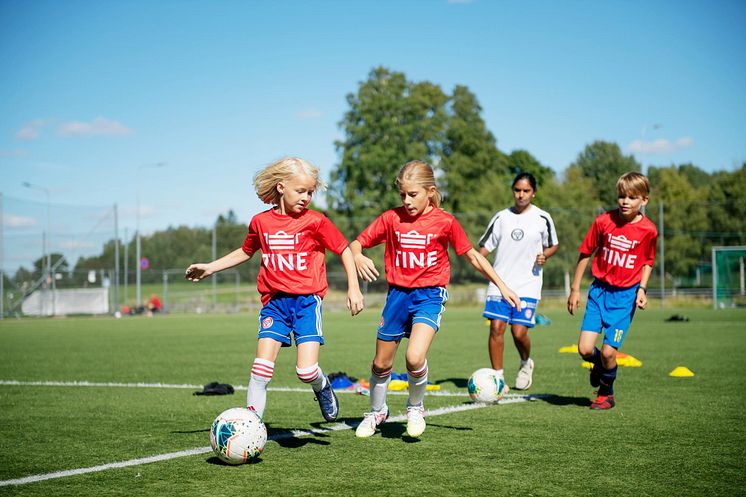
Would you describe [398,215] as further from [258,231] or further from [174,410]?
[174,410]

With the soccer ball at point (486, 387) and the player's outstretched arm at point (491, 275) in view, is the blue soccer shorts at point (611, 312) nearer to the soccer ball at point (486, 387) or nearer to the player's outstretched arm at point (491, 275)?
the soccer ball at point (486, 387)

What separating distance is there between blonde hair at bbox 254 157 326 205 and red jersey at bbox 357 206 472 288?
0.65 meters

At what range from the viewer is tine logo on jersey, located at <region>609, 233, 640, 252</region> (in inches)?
304

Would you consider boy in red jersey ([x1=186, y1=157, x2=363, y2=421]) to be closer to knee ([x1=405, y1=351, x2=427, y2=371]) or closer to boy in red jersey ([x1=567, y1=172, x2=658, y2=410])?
knee ([x1=405, y1=351, x2=427, y2=371])

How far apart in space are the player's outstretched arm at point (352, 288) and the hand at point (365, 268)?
78mm

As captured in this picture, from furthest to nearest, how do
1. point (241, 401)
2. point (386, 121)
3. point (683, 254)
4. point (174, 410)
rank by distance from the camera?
1. point (386, 121)
2. point (683, 254)
3. point (241, 401)
4. point (174, 410)

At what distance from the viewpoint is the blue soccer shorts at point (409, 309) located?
6.28 m

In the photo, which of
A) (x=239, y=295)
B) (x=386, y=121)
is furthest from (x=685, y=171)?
(x=239, y=295)

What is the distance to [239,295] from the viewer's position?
4238cm

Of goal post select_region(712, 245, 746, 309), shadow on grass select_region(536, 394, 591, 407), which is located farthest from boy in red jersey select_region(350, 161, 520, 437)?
goal post select_region(712, 245, 746, 309)

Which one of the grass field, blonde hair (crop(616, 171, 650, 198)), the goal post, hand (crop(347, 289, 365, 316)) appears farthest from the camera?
the goal post

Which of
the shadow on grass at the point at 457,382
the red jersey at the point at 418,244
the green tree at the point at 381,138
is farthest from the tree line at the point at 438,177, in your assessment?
the red jersey at the point at 418,244

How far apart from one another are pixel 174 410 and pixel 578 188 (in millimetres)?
61077

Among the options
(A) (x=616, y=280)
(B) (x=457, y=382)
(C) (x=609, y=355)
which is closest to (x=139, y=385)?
(B) (x=457, y=382)
